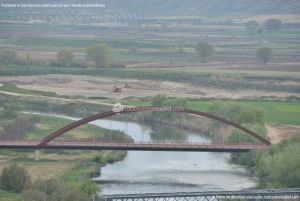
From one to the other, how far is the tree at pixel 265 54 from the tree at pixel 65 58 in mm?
13222

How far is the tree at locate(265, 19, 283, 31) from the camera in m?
112

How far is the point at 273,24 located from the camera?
112 m

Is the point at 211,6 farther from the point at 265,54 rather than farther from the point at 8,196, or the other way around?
the point at 8,196

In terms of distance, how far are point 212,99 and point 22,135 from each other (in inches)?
665

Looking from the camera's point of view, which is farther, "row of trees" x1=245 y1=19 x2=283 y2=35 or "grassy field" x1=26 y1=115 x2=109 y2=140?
"row of trees" x1=245 y1=19 x2=283 y2=35

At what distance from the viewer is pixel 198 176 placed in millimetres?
44156

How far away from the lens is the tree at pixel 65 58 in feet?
275

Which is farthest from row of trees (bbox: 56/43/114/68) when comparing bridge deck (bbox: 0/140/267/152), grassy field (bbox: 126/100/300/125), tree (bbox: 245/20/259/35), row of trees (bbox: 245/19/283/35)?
bridge deck (bbox: 0/140/267/152)

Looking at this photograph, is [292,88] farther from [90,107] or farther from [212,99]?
[90,107]

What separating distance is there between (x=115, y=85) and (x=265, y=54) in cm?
1657

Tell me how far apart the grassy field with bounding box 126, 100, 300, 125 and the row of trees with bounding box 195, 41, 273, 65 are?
19464 millimetres

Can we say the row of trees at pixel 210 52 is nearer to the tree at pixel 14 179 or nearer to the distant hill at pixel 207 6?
the distant hill at pixel 207 6

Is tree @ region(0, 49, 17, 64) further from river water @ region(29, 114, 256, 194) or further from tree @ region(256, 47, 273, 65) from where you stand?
river water @ region(29, 114, 256, 194)

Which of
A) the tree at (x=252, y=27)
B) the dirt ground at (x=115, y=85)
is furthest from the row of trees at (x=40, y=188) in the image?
the tree at (x=252, y=27)
